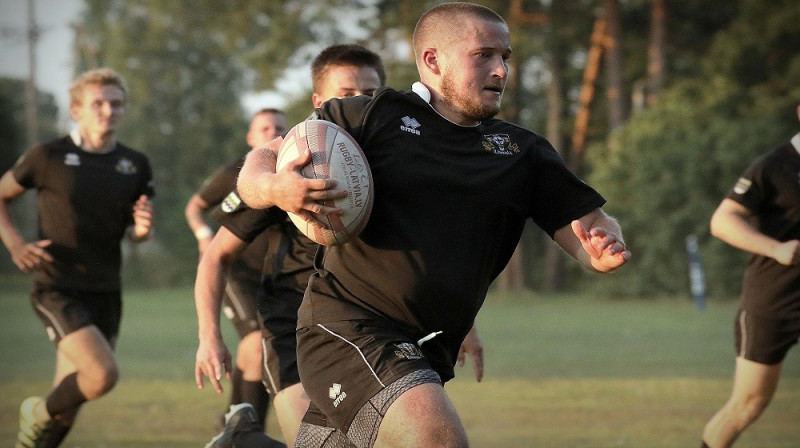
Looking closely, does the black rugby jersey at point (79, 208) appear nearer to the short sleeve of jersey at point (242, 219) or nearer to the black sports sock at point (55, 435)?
the black sports sock at point (55, 435)

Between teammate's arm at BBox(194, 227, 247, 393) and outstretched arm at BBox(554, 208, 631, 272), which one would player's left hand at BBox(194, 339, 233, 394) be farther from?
outstretched arm at BBox(554, 208, 631, 272)

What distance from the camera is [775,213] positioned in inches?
290

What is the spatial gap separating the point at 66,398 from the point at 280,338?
2.12 m

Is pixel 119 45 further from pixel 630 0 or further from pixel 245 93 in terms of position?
pixel 630 0

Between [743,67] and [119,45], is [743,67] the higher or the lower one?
the higher one

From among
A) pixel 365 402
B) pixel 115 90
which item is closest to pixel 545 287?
pixel 115 90

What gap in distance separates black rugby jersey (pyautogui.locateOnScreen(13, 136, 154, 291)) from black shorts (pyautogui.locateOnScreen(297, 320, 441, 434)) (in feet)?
12.9

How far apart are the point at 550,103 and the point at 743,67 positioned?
22.8 ft

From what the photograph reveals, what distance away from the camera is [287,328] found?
6109 mm

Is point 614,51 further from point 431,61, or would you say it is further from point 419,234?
point 419,234

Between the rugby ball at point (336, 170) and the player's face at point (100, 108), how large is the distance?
404cm

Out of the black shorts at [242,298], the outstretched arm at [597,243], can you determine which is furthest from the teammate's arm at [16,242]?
the outstretched arm at [597,243]

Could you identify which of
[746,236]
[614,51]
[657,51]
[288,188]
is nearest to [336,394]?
[288,188]

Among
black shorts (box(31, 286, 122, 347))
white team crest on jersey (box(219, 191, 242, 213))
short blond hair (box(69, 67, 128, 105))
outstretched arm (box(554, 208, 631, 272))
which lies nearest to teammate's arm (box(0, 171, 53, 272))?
black shorts (box(31, 286, 122, 347))
